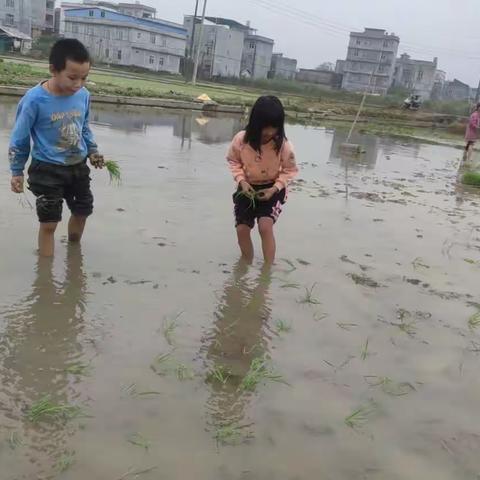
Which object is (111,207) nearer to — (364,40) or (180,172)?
(180,172)

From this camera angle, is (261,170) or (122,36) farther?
(122,36)

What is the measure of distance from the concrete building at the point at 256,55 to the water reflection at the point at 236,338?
72.9m

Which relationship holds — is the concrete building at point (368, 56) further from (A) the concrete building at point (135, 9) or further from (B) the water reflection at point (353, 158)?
(B) the water reflection at point (353, 158)

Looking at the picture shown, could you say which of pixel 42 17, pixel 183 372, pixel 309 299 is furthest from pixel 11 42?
pixel 183 372

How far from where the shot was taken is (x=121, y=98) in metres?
19.9

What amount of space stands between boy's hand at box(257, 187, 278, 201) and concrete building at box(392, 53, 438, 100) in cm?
8112

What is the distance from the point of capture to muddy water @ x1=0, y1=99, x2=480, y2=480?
7.63 feet

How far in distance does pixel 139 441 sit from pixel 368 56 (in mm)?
83194

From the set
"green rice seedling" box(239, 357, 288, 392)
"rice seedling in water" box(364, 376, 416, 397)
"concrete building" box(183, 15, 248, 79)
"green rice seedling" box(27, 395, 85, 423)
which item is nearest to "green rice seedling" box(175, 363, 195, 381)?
"green rice seedling" box(239, 357, 288, 392)

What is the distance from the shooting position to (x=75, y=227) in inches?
179

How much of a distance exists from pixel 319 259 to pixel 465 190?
19.4 feet

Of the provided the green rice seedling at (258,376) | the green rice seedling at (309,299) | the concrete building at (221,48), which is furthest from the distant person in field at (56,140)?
the concrete building at (221,48)

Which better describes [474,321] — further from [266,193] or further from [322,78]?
[322,78]

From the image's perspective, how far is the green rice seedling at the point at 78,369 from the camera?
2775mm
